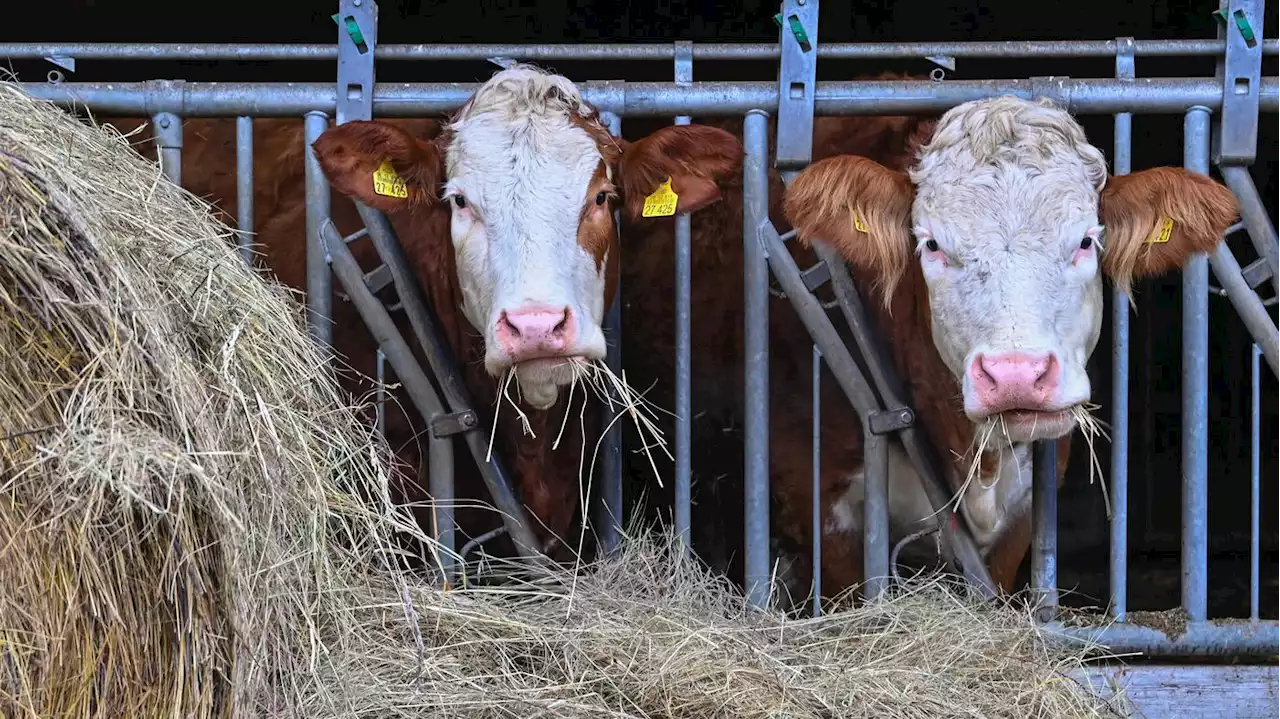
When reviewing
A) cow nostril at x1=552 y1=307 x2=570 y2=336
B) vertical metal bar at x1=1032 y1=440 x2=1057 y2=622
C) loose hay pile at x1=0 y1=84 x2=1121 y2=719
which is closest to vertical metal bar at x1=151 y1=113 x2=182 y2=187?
loose hay pile at x1=0 y1=84 x2=1121 y2=719

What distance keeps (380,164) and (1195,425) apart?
2.36m

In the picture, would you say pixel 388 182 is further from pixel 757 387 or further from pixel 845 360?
pixel 845 360

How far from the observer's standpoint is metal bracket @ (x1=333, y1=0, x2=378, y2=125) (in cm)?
399

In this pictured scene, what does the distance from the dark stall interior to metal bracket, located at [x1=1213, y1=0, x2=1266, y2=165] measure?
12.1 ft

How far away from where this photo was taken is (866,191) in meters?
4.03

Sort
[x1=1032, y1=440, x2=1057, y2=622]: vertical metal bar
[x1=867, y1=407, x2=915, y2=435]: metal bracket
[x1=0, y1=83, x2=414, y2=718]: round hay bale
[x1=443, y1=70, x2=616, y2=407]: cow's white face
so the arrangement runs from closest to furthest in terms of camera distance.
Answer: [x1=0, y1=83, x2=414, y2=718]: round hay bale < [x1=443, y1=70, x2=616, y2=407]: cow's white face < [x1=1032, y1=440, x2=1057, y2=622]: vertical metal bar < [x1=867, y1=407, x2=915, y2=435]: metal bracket

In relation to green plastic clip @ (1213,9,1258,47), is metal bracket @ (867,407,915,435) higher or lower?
lower

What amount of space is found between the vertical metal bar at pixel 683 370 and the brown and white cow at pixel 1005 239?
0.33 m

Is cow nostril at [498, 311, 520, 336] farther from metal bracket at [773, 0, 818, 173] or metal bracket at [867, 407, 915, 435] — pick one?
metal bracket at [867, 407, 915, 435]

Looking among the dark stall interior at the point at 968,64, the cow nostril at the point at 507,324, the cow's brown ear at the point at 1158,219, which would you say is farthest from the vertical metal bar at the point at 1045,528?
the dark stall interior at the point at 968,64

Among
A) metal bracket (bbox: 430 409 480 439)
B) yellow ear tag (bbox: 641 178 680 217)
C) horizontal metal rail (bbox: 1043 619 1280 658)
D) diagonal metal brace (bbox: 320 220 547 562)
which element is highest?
yellow ear tag (bbox: 641 178 680 217)

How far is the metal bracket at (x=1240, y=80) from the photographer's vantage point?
3.86 meters

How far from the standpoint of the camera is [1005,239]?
149 inches

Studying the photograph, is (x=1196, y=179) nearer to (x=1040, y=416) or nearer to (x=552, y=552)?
(x=1040, y=416)
